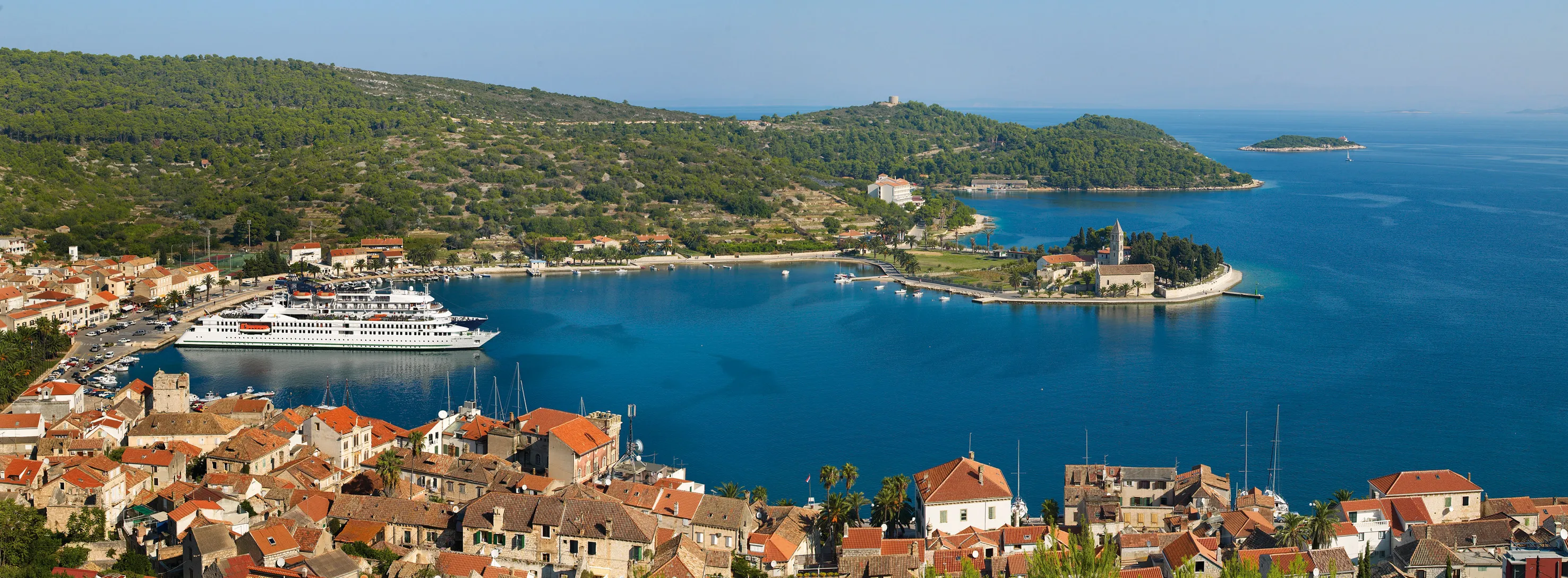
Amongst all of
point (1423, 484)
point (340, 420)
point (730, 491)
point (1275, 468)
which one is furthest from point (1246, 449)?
point (340, 420)

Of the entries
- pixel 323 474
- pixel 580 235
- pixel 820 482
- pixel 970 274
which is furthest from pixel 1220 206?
pixel 323 474

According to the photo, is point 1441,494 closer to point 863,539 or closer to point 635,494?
point 863,539

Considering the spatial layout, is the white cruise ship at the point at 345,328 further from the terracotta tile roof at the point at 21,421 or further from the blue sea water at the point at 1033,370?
the terracotta tile roof at the point at 21,421

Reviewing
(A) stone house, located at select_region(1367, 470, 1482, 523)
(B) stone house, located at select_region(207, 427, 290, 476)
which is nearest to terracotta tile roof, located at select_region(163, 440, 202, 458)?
(B) stone house, located at select_region(207, 427, 290, 476)

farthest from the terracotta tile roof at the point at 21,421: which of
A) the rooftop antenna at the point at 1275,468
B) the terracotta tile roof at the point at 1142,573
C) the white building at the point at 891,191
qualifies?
the white building at the point at 891,191

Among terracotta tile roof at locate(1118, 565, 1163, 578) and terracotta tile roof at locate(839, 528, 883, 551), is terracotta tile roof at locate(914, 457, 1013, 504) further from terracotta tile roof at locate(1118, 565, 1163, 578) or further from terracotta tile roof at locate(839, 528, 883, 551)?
terracotta tile roof at locate(1118, 565, 1163, 578)

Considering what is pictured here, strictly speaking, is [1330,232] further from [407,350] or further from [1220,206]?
[407,350]
